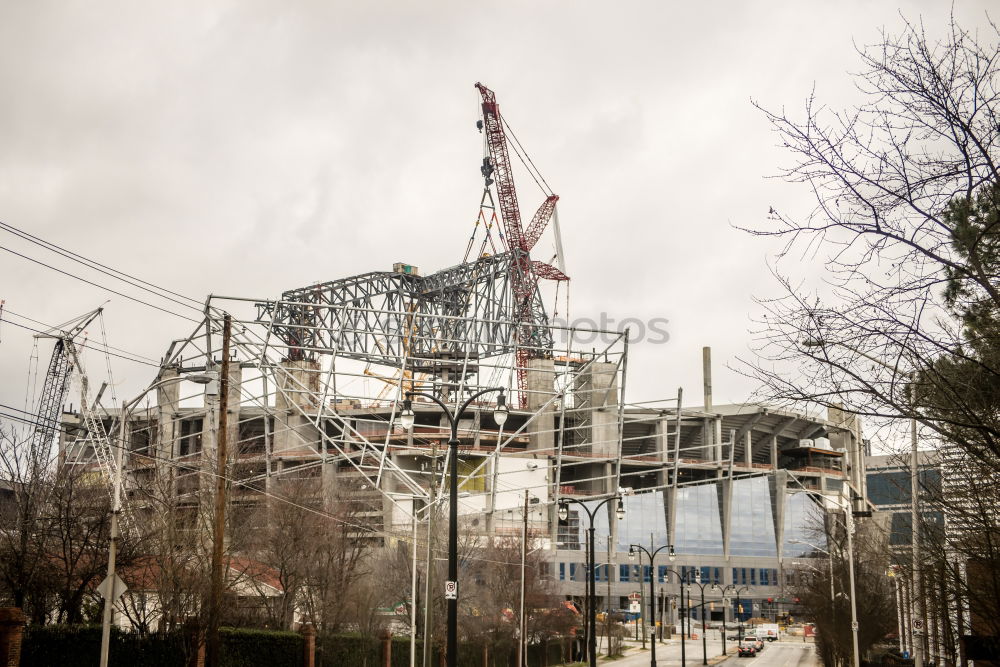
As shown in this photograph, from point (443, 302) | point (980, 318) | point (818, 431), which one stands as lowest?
point (980, 318)

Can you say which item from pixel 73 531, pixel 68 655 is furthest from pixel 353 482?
pixel 68 655

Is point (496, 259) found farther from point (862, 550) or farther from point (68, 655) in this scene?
point (68, 655)

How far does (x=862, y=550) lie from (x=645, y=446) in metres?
82.7

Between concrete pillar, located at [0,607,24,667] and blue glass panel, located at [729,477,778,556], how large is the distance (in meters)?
134

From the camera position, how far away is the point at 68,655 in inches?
1161

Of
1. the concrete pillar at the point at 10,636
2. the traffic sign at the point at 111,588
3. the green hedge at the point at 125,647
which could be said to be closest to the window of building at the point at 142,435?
the green hedge at the point at 125,647

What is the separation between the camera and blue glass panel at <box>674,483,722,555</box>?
148 meters

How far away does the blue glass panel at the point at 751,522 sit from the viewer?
148m

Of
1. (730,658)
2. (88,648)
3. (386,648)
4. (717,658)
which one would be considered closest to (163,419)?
(386,648)

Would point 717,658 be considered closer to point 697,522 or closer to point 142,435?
point 697,522

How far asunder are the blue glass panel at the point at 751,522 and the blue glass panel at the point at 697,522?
256cm

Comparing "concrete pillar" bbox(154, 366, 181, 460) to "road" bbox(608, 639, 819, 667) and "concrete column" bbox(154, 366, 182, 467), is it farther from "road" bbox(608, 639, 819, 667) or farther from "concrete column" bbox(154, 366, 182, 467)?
"road" bbox(608, 639, 819, 667)

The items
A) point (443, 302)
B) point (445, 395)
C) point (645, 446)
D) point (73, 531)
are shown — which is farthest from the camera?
point (645, 446)

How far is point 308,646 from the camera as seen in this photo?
124ft
